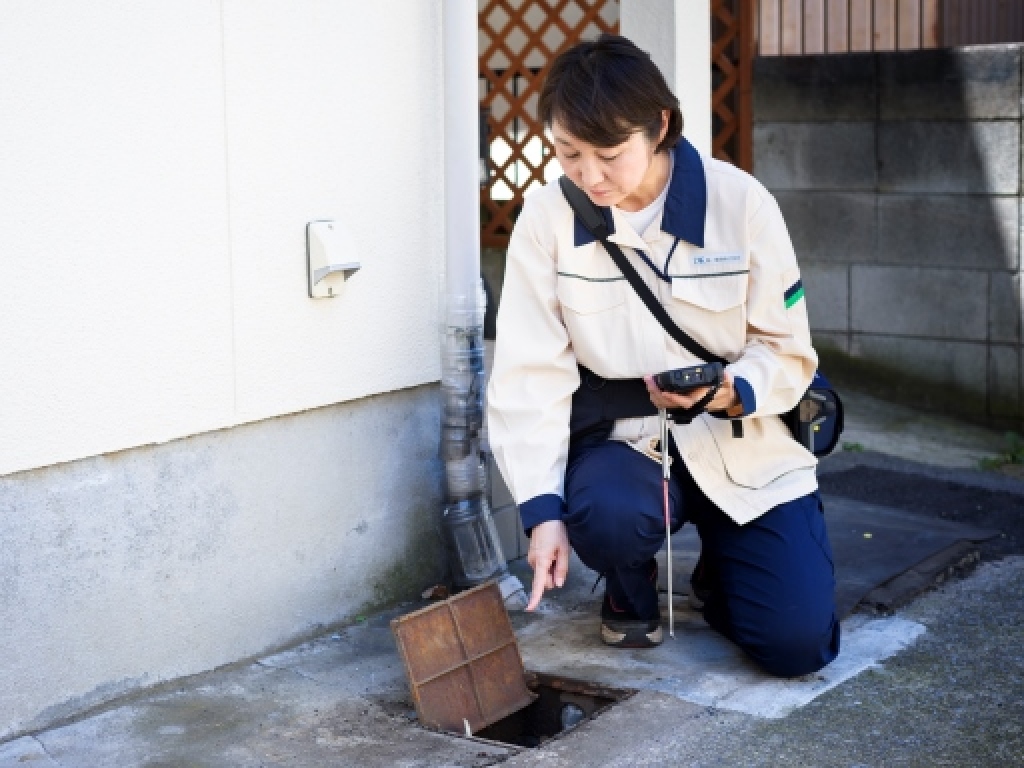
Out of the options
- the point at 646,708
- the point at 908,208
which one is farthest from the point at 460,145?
the point at 908,208

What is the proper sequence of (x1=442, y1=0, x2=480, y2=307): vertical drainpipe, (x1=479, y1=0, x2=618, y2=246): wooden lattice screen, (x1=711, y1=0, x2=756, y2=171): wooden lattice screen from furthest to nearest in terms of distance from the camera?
(x1=479, y1=0, x2=618, y2=246): wooden lattice screen < (x1=711, y1=0, x2=756, y2=171): wooden lattice screen < (x1=442, y1=0, x2=480, y2=307): vertical drainpipe

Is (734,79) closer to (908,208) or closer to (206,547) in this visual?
(908,208)

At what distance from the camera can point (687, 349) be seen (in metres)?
3.75

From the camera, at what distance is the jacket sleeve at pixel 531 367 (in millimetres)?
3713

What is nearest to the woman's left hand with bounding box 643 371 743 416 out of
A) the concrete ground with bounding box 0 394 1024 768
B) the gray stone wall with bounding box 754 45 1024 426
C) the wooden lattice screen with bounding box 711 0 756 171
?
the concrete ground with bounding box 0 394 1024 768

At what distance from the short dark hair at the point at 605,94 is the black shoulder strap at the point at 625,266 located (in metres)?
0.27

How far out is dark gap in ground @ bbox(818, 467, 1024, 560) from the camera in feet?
17.5

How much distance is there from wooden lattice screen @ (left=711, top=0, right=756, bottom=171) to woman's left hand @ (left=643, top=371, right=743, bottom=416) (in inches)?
159

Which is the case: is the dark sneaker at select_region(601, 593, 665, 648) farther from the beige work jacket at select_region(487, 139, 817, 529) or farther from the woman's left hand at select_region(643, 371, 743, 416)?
the woman's left hand at select_region(643, 371, 743, 416)

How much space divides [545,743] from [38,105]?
1749 mm

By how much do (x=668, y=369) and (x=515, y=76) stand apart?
5026mm

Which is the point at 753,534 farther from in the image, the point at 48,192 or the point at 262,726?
the point at 48,192

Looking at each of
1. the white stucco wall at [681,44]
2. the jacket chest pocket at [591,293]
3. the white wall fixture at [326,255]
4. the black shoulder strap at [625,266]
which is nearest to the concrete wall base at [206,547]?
the white wall fixture at [326,255]

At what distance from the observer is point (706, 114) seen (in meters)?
5.27
